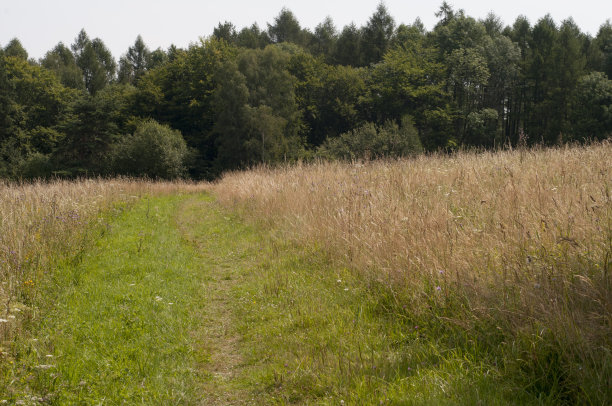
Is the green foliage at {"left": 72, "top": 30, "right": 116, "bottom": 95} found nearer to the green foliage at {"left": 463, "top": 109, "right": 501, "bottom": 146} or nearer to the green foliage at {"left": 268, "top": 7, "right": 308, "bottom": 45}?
the green foliage at {"left": 268, "top": 7, "right": 308, "bottom": 45}

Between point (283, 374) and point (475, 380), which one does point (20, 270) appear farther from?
point (475, 380)

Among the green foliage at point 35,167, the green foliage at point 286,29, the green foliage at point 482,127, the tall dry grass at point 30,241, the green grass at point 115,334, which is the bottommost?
the green grass at point 115,334

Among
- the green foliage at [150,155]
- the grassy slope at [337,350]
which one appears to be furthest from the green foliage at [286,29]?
the grassy slope at [337,350]

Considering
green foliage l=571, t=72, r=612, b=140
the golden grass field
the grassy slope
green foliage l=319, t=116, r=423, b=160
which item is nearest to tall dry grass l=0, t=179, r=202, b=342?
the grassy slope

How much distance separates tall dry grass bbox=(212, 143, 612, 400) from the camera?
2.92 meters

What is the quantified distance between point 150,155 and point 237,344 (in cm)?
3887

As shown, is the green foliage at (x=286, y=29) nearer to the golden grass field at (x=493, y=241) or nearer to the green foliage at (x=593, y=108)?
the green foliage at (x=593, y=108)

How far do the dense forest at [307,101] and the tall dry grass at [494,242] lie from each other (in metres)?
29.7

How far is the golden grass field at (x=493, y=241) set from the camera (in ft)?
9.66

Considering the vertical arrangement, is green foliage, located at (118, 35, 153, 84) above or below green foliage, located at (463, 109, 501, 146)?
above

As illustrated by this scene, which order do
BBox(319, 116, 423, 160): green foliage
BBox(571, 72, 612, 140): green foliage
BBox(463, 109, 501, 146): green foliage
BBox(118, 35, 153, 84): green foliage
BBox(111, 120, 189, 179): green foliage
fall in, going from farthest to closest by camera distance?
BBox(118, 35, 153, 84): green foliage
BBox(463, 109, 501, 146): green foliage
BBox(571, 72, 612, 140): green foliage
BBox(111, 120, 189, 179): green foliage
BBox(319, 116, 423, 160): green foliage

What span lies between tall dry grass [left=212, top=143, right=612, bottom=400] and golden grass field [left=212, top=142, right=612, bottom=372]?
0.01m

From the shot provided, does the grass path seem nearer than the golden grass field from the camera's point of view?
No

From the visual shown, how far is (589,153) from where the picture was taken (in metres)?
7.75
